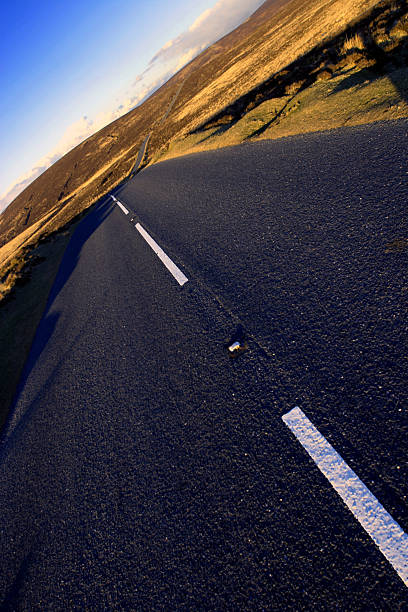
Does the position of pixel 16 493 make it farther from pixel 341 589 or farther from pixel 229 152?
pixel 229 152

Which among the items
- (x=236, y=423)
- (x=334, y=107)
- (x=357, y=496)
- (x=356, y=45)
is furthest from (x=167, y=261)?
(x=356, y=45)

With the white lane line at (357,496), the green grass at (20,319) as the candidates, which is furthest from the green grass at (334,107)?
the green grass at (20,319)

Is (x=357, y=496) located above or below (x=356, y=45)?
below

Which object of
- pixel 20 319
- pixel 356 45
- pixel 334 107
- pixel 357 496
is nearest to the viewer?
pixel 357 496

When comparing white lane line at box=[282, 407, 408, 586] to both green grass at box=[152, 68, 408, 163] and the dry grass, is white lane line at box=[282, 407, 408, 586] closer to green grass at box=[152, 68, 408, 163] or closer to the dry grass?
green grass at box=[152, 68, 408, 163]

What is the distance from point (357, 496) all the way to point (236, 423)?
3.30 ft

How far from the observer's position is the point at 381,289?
2775 millimetres

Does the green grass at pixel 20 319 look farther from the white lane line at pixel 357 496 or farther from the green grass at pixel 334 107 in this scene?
the green grass at pixel 334 107

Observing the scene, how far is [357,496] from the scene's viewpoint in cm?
172

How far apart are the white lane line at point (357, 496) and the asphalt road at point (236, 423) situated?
0.04m

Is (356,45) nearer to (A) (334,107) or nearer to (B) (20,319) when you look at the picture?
(A) (334,107)

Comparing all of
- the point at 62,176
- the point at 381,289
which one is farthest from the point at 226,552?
the point at 62,176

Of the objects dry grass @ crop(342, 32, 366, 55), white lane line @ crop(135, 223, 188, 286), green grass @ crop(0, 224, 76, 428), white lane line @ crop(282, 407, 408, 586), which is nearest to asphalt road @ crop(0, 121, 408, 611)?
white lane line @ crop(282, 407, 408, 586)

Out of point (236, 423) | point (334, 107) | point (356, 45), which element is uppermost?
point (356, 45)
